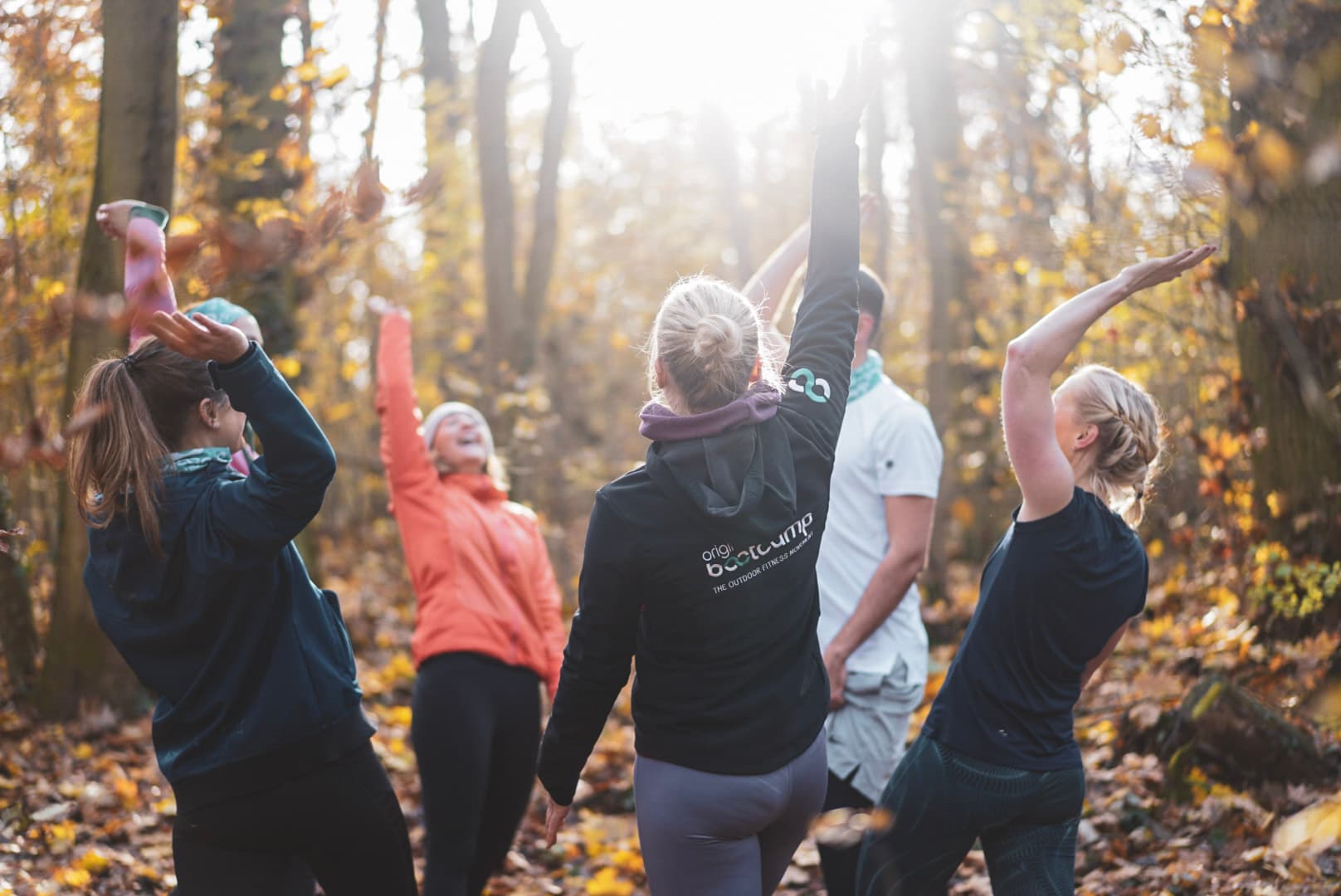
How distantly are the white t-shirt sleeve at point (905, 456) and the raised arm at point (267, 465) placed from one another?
6.28 feet

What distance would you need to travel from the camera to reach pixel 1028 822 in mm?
2945

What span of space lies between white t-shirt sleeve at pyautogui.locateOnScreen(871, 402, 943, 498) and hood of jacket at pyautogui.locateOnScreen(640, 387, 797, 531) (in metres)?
1.21

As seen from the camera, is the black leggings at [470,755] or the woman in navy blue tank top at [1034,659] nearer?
the woman in navy blue tank top at [1034,659]

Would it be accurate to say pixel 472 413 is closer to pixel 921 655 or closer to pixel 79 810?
pixel 921 655

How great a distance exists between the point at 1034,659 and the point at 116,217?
297 cm

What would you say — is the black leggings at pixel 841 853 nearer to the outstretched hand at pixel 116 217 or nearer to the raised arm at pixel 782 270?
the raised arm at pixel 782 270

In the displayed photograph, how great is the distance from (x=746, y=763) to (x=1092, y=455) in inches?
47.6

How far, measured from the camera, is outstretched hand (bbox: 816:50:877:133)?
3.11 meters

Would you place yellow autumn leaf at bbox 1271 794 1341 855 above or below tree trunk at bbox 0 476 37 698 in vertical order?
above

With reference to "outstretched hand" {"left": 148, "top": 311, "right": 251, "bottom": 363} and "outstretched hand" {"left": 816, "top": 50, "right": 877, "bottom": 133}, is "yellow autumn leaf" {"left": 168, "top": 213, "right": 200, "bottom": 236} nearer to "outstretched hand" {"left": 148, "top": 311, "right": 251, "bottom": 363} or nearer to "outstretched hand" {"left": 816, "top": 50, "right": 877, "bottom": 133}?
"outstretched hand" {"left": 148, "top": 311, "right": 251, "bottom": 363}

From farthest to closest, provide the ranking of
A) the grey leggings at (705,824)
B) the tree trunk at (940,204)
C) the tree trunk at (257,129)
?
the tree trunk at (940,204), the tree trunk at (257,129), the grey leggings at (705,824)

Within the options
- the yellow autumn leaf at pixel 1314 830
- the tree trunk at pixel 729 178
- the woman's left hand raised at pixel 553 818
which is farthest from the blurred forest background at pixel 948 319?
the tree trunk at pixel 729 178

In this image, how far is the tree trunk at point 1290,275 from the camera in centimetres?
502

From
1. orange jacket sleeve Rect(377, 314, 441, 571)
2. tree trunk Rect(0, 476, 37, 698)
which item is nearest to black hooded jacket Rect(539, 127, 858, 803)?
orange jacket sleeve Rect(377, 314, 441, 571)
